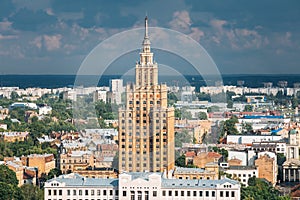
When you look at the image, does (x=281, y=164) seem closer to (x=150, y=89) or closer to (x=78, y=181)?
(x=150, y=89)

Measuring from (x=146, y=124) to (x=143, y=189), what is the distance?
23.8 feet

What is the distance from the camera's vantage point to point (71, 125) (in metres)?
52.9

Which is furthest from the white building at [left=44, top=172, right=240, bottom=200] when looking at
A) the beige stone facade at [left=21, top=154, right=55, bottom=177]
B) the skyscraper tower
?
the beige stone facade at [left=21, top=154, right=55, bottom=177]

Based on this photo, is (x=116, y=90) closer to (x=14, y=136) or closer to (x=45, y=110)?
(x=14, y=136)

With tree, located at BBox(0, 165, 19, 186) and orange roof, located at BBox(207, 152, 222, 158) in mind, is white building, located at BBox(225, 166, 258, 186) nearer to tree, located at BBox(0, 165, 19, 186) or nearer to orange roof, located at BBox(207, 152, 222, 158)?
orange roof, located at BBox(207, 152, 222, 158)

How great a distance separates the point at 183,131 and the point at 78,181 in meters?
13.1

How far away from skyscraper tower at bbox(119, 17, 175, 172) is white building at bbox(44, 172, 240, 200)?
232 inches

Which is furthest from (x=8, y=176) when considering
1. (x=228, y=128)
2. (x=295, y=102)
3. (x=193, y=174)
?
(x=295, y=102)

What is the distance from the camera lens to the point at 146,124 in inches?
1258

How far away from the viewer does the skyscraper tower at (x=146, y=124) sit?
1238 inches

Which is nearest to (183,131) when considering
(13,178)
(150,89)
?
(150,89)

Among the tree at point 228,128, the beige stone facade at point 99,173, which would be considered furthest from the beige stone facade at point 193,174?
the tree at point 228,128

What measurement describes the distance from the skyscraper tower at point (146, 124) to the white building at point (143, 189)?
589 centimetres

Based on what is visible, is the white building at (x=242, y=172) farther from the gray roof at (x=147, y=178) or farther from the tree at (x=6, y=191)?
the tree at (x=6, y=191)
